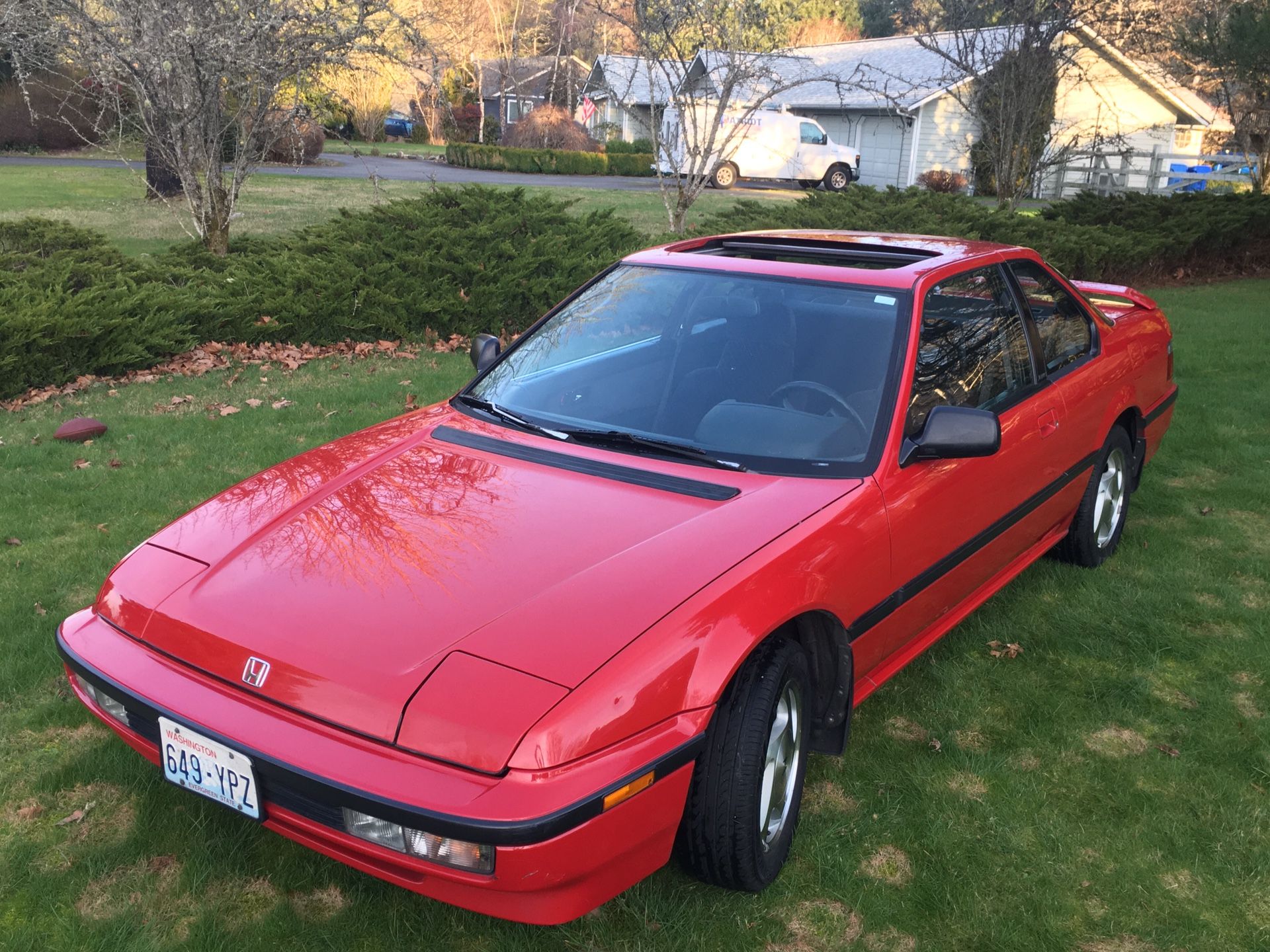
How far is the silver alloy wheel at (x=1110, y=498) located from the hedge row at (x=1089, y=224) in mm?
6126

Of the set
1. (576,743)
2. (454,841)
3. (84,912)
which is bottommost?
(84,912)

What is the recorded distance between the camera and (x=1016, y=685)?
A: 387 centimetres

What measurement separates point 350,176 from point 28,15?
1824cm

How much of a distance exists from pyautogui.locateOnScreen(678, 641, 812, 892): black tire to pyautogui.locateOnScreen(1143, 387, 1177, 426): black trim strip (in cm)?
336

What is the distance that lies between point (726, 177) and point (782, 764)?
29.3 metres

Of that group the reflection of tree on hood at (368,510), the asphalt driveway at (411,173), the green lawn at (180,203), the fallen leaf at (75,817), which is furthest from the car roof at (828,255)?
the asphalt driveway at (411,173)

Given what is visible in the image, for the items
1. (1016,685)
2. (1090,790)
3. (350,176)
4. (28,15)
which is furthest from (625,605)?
(350,176)

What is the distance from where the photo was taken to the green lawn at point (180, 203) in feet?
53.2

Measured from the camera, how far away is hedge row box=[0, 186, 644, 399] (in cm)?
732

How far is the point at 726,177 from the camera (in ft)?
100

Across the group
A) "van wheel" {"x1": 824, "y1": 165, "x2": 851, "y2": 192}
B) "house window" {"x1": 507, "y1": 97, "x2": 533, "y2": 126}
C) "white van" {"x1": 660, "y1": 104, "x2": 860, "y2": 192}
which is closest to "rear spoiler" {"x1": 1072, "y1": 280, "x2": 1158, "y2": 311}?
"white van" {"x1": 660, "y1": 104, "x2": 860, "y2": 192}

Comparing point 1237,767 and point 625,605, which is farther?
point 1237,767

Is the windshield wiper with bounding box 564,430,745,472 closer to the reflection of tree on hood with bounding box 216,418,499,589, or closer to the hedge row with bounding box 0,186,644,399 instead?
the reflection of tree on hood with bounding box 216,418,499,589

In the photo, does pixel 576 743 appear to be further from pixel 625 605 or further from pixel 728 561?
pixel 728 561
